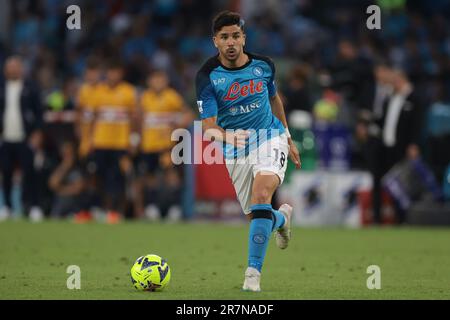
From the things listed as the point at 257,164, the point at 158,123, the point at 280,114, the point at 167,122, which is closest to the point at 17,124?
the point at 158,123

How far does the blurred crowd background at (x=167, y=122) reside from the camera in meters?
19.5

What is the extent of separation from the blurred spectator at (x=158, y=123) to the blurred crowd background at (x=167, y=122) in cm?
2

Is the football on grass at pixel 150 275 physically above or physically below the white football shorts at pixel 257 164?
below

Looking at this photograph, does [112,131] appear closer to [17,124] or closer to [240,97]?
[17,124]

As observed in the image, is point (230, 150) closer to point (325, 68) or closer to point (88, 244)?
point (88, 244)

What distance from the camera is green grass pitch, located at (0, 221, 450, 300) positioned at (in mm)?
9641

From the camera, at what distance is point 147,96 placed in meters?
20.3

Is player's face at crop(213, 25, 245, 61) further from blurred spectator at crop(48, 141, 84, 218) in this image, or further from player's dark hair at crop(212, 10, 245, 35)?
blurred spectator at crop(48, 141, 84, 218)

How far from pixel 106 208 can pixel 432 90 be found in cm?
736

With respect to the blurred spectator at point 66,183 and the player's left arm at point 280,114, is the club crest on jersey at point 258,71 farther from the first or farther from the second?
the blurred spectator at point 66,183

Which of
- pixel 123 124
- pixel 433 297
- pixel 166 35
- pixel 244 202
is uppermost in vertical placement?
pixel 166 35

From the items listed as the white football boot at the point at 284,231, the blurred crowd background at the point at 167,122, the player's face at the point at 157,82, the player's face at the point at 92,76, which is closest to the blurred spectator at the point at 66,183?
the blurred crowd background at the point at 167,122

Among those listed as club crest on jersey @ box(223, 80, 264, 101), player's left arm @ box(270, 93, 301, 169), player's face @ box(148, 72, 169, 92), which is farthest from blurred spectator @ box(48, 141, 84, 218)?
club crest on jersey @ box(223, 80, 264, 101)

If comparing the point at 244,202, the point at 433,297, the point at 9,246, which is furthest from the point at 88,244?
the point at 433,297
